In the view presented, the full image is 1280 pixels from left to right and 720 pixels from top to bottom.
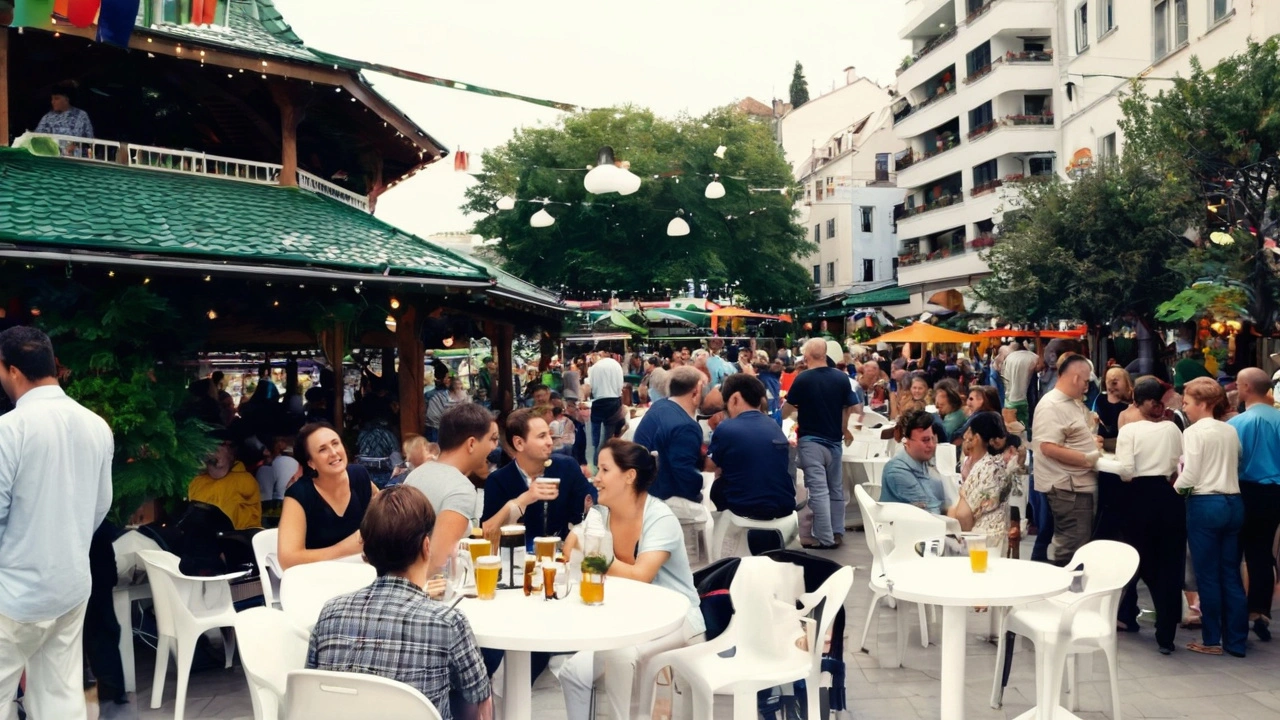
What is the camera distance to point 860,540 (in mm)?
9859

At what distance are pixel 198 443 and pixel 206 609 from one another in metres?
1.60

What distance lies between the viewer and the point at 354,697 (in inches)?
117

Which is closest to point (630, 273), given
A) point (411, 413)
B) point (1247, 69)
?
point (1247, 69)

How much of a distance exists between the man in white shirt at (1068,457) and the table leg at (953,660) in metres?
2.17

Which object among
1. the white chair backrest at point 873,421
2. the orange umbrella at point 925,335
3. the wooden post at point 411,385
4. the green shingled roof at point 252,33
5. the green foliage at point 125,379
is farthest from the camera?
the orange umbrella at point 925,335

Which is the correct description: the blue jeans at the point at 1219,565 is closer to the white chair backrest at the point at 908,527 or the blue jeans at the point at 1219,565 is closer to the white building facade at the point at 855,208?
the white chair backrest at the point at 908,527

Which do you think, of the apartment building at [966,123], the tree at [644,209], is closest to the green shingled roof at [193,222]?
the apartment building at [966,123]

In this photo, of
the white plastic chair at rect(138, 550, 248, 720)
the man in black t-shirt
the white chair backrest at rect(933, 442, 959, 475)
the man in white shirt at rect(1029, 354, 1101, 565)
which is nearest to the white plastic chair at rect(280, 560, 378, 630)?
the white plastic chair at rect(138, 550, 248, 720)

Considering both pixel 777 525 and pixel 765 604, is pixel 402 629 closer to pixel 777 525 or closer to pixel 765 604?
pixel 765 604

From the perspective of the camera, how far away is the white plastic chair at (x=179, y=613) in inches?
207

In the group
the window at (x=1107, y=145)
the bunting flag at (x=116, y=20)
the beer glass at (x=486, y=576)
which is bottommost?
the beer glass at (x=486, y=576)

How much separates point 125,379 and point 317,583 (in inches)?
120

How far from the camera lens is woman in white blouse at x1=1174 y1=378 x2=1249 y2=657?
6.19 metres

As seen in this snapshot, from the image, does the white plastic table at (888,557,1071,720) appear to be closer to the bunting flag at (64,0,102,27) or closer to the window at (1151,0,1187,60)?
the bunting flag at (64,0,102,27)
